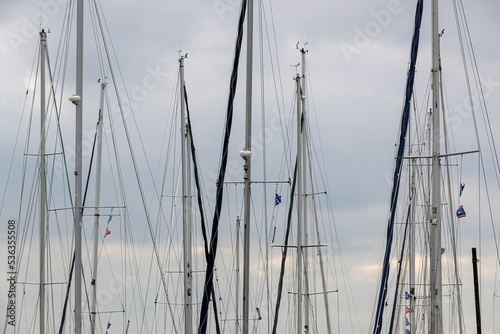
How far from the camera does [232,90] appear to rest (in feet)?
118

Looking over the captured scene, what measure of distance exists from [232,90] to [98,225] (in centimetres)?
1331

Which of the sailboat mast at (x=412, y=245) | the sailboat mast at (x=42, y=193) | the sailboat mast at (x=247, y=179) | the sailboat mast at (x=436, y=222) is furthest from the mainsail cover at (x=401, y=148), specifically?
the sailboat mast at (x=42, y=193)

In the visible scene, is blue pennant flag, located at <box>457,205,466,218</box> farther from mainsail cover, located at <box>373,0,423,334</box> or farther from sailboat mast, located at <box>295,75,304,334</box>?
sailboat mast, located at <box>295,75,304,334</box>

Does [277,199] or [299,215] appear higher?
[277,199]

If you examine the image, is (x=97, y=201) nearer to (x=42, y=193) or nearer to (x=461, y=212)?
(x=42, y=193)

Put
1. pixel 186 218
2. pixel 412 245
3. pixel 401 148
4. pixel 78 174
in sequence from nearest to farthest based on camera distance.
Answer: pixel 78 174, pixel 401 148, pixel 186 218, pixel 412 245

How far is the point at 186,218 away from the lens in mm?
43531

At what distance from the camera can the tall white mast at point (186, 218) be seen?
42.4 metres

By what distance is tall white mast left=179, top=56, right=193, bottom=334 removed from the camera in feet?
139

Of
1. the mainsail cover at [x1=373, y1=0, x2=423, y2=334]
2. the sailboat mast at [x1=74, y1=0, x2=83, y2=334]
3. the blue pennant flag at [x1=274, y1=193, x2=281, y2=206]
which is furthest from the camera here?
the blue pennant flag at [x1=274, y1=193, x2=281, y2=206]

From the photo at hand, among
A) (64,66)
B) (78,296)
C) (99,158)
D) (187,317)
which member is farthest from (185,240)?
(78,296)

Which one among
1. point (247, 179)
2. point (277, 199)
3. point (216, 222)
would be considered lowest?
point (216, 222)

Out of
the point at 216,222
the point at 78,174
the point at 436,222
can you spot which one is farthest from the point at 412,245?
the point at 78,174

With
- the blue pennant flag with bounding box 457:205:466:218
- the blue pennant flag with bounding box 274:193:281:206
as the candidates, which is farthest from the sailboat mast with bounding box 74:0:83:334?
the blue pennant flag with bounding box 274:193:281:206
